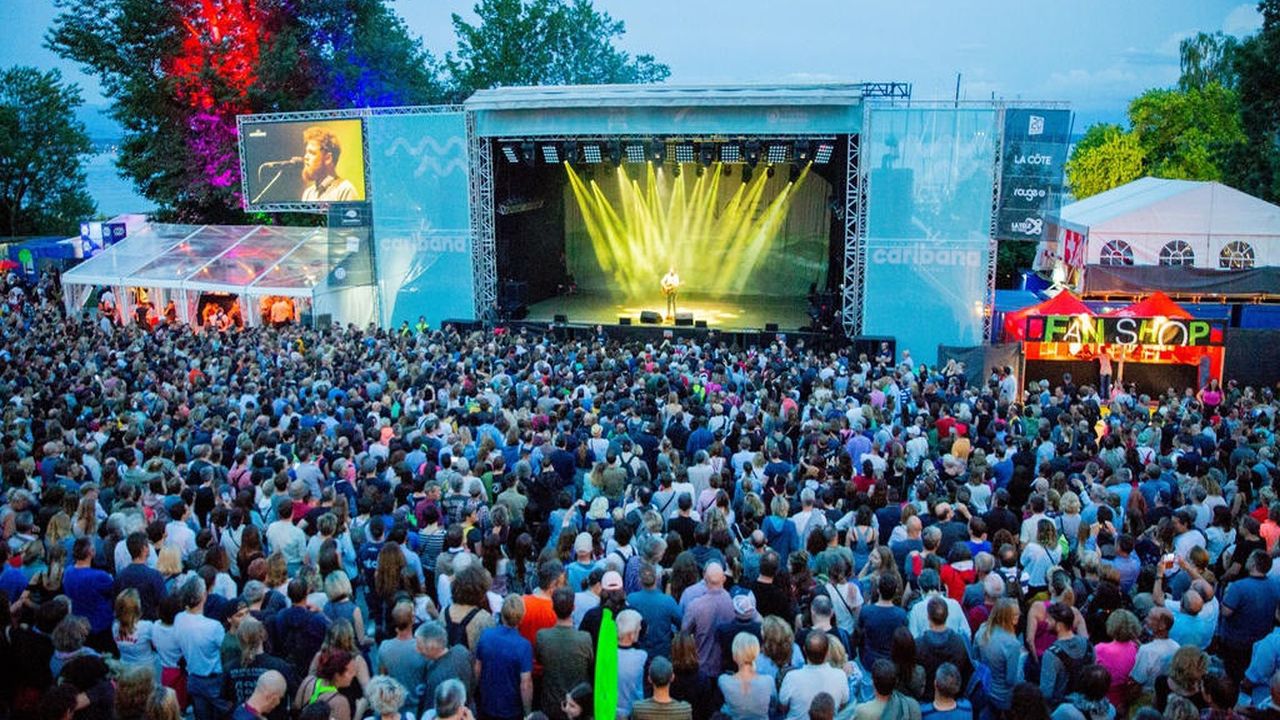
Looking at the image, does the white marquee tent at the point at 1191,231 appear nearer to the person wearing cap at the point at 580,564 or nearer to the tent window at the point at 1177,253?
the tent window at the point at 1177,253

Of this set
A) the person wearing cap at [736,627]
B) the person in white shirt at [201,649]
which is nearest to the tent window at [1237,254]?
the person wearing cap at [736,627]

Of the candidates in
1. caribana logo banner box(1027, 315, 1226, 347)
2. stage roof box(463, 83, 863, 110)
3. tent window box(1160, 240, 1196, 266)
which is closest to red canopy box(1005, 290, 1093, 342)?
caribana logo banner box(1027, 315, 1226, 347)

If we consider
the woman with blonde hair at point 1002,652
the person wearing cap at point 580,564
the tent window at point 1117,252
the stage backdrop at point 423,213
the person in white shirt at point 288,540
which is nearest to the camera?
the woman with blonde hair at point 1002,652

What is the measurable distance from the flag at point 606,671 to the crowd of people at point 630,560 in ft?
0.05

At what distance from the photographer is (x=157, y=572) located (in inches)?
209

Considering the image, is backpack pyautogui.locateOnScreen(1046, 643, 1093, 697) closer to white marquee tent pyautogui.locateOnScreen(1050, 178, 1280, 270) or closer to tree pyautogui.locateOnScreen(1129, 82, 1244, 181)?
white marquee tent pyautogui.locateOnScreen(1050, 178, 1280, 270)

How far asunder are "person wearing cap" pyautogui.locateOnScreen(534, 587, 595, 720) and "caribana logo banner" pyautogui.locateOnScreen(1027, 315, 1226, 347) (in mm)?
11540

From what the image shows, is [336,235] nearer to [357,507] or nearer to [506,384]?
[506,384]

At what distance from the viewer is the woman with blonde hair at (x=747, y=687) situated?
13.8 feet

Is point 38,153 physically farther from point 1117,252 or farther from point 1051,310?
point 1051,310

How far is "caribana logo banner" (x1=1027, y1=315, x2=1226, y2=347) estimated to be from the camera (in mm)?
13688

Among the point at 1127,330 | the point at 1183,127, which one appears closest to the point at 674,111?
the point at 1127,330

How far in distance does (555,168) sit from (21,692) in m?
19.6

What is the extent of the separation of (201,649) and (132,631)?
0.40 m
